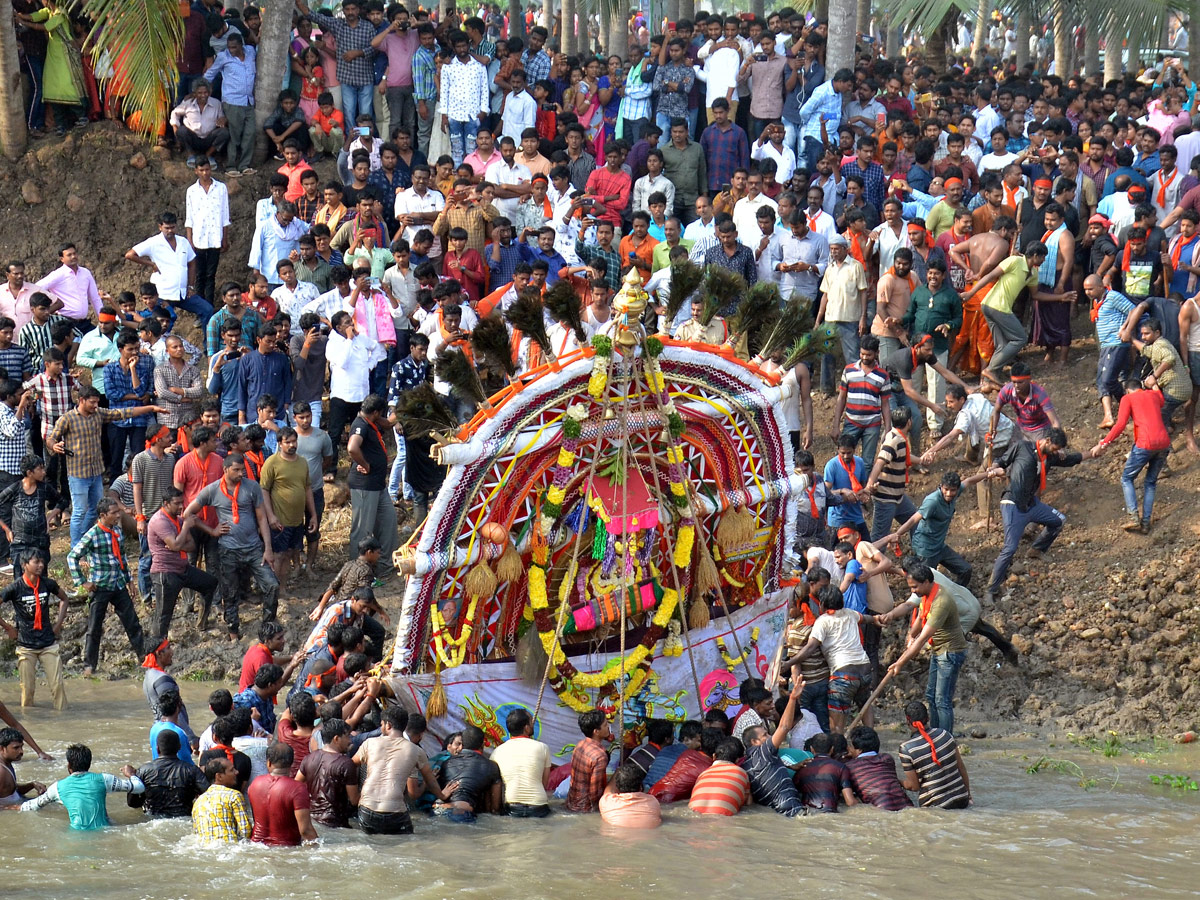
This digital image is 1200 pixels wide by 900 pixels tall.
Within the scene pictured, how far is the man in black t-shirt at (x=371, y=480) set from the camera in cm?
1370

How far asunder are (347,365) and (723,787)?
6.27 m

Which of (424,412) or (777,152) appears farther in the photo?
(777,152)

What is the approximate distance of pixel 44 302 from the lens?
15.6 m

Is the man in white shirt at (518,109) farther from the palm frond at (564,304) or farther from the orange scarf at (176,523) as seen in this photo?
the palm frond at (564,304)

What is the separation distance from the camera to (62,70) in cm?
1906

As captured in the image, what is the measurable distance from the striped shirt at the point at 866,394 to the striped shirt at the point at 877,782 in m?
4.37

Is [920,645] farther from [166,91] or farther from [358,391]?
[166,91]

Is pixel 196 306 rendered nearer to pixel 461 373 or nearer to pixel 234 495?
pixel 234 495

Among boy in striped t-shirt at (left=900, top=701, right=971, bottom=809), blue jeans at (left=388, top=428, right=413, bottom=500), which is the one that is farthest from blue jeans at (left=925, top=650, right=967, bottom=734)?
blue jeans at (left=388, top=428, right=413, bottom=500)

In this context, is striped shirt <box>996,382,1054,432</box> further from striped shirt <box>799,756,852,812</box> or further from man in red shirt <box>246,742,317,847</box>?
man in red shirt <box>246,742,317,847</box>

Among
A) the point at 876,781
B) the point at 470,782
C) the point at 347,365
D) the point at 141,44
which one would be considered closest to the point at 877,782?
the point at 876,781

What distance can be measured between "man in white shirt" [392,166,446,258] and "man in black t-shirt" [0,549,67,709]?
18.2 feet

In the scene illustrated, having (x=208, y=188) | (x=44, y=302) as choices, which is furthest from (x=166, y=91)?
(x=44, y=302)

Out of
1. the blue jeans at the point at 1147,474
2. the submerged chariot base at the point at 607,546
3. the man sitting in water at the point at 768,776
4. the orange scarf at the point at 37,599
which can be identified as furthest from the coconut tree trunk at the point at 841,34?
the orange scarf at the point at 37,599
